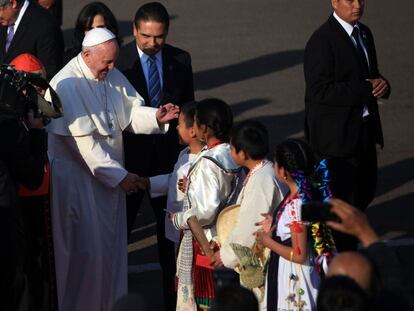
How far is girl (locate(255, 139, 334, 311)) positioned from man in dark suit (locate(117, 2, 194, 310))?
183cm

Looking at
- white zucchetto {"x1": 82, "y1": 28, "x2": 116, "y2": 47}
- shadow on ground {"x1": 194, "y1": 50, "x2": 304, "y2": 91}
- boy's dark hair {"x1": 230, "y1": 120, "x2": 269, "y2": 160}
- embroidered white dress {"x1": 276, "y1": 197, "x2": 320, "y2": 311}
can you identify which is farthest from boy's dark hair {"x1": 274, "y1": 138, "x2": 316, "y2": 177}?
shadow on ground {"x1": 194, "y1": 50, "x2": 304, "y2": 91}

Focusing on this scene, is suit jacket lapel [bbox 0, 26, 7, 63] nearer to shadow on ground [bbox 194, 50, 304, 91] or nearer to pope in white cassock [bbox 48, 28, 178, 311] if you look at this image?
pope in white cassock [bbox 48, 28, 178, 311]

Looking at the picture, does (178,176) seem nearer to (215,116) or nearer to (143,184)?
(143,184)

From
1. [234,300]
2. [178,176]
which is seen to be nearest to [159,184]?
[178,176]

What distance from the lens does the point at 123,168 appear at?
24.6 ft

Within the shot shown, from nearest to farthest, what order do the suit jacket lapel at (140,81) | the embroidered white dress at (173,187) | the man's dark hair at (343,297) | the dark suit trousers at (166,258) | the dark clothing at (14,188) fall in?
the man's dark hair at (343,297)
the dark clothing at (14,188)
the embroidered white dress at (173,187)
the dark suit trousers at (166,258)
the suit jacket lapel at (140,81)

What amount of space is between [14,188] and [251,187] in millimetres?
1267

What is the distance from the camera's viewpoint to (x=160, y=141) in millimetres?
8172

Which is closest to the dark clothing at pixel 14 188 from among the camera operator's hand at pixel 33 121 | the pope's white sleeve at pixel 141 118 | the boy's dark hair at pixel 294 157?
the camera operator's hand at pixel 33 121

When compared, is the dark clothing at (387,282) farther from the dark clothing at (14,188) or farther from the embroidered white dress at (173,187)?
the embroidered white dress at (173,187)

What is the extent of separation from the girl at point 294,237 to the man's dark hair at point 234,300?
2081mm

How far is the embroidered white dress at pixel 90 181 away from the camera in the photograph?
7379 mm

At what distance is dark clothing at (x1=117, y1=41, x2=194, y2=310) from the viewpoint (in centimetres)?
798

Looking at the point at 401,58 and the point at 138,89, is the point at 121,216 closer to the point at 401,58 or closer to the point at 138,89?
the point at 138,89
